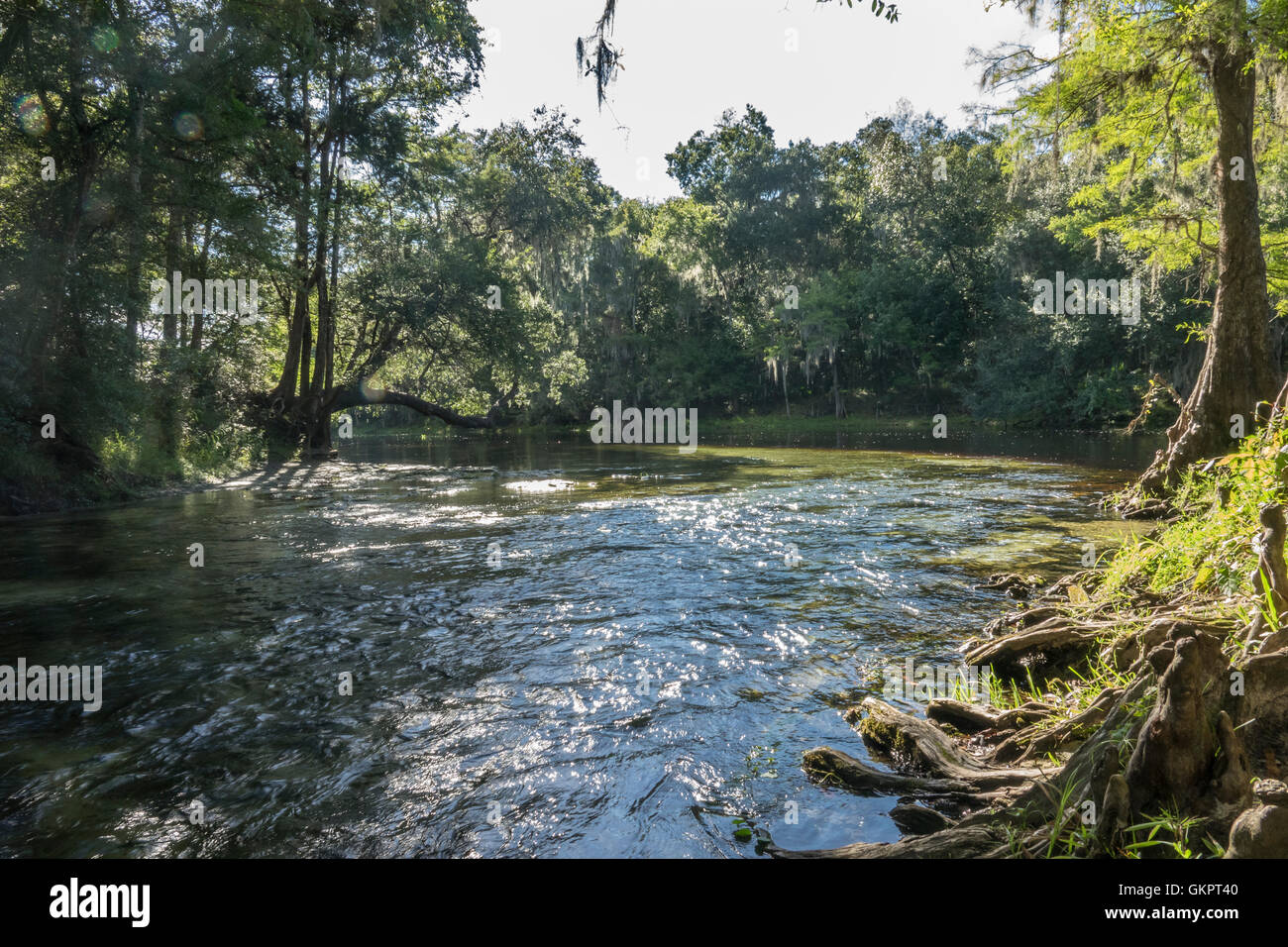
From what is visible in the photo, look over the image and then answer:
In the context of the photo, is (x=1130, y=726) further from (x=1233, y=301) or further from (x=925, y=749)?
(x=1233, y=301)

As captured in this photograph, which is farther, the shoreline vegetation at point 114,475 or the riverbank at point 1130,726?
the shoreline vegetation at point 114,475

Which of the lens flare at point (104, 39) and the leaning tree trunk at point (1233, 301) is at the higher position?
the lens flare at point (104, 39)

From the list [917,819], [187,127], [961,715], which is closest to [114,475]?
[187,127]

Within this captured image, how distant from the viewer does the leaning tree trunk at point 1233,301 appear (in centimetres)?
1111

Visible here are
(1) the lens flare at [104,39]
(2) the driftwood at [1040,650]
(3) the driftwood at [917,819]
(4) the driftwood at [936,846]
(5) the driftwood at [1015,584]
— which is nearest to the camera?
(4) the driftwood at [936,846]

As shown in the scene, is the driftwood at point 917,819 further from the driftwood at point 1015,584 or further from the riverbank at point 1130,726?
the driftwood at point 1015,584

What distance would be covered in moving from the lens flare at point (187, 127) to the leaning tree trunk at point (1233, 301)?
68.1ft

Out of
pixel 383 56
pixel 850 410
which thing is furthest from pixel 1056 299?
pixel 383 56

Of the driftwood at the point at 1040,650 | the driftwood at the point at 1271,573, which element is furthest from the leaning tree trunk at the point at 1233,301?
the driftwood at the point at 1271,573

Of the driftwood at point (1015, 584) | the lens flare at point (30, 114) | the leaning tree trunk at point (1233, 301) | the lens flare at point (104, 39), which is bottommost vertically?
the driftwood at point (1015, 584)

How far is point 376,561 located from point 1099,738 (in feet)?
32.1

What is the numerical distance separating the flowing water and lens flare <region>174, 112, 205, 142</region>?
361 inches

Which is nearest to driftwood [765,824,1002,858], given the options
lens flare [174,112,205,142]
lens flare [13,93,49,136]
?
lens flare [13,93,49,136]
